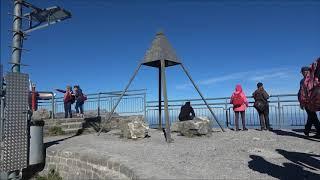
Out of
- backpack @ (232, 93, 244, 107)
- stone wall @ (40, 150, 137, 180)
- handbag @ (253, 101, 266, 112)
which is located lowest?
stone wall @ (40, 150, 137, 180)

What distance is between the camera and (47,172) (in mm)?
9688

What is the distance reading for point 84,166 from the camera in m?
8.28

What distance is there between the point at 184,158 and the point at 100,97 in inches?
467

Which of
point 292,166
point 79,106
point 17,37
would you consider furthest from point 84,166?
point 79,106

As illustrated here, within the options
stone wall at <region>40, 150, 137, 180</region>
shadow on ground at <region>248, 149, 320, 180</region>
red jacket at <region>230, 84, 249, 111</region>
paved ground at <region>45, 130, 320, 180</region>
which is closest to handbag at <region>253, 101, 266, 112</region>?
red jacket at <region>230, 84, 249, 111</region>

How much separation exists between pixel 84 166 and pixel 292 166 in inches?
189

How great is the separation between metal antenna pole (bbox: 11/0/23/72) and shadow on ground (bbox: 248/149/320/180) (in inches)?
263

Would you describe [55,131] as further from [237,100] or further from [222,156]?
[222,156]

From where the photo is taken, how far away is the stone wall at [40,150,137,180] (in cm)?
686

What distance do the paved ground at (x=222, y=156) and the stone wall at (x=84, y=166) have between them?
0.21 meters

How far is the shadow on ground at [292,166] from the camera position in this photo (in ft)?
20.3

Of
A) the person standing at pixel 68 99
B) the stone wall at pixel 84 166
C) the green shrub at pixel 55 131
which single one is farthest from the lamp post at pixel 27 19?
the person standing at pixel 68 99

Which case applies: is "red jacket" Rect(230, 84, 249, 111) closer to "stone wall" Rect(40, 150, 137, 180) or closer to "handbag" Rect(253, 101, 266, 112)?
"handbag" Rect(253, 101, 266, 112)

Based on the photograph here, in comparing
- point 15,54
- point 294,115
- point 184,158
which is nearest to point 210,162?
point 184,158
